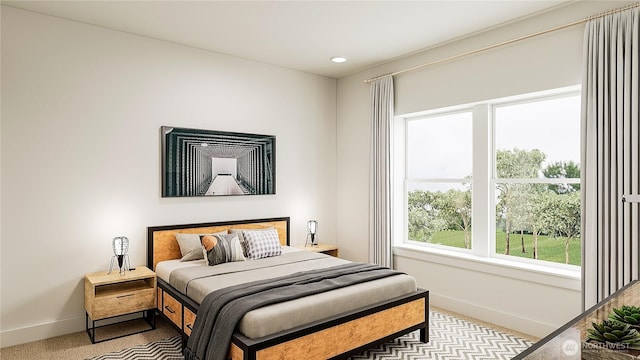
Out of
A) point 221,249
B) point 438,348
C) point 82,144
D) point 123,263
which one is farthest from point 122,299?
point 438,348

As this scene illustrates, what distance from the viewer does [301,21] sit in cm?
348

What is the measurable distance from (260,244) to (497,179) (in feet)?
7.81

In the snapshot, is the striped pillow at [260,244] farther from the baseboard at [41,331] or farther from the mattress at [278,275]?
the baseboard at [41,331]

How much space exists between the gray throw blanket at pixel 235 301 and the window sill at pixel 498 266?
1218 mm

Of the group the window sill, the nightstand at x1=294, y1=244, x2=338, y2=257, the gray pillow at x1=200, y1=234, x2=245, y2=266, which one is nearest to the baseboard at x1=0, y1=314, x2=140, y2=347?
the gray pillow at x1=200, y1=234, x2=245, y2=266

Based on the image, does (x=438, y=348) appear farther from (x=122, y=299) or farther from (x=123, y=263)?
(x=123, y=263)

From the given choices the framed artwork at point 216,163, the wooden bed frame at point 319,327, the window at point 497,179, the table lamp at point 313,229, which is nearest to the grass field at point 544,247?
the window at point 497,179

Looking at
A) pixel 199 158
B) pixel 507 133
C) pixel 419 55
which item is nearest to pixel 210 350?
pixel 199 158

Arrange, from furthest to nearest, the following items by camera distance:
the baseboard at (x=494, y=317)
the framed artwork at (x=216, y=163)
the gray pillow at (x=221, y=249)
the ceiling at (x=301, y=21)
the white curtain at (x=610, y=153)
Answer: the framed artwork at (x=216, y=163) → the gray pillow at (x=221, y=249) → the baseboard at (x=494, y=317) → the ceiling at (x=301, y=21) → the white curtain at (x=610, y=153)

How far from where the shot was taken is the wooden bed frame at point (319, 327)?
92.7 inches

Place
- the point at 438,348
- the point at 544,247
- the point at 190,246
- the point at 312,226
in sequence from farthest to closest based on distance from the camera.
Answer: the point at 312,226, the point at 190,246, the point at 544,247, the point at 438,348

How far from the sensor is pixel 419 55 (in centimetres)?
432

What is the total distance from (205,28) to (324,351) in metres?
2.89

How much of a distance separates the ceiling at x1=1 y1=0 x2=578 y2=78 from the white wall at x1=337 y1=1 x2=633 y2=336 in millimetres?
176
